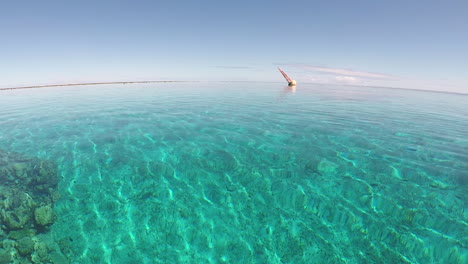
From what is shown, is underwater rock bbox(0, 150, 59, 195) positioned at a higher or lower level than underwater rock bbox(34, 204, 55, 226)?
higher

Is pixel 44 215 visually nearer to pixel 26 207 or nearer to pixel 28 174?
pixel 26 207

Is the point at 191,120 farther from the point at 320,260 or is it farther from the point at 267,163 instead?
the point at 320,260

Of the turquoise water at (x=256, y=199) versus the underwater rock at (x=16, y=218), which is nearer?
the turquoise water at (x=256, y=199)

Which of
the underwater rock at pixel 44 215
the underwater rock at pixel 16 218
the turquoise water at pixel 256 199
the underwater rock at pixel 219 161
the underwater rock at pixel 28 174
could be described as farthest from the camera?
the underwater rock at pixel 219 161

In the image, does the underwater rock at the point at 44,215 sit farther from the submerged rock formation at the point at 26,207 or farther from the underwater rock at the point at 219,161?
the underwater rock at the point at 219,161

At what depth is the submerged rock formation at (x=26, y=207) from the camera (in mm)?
5406

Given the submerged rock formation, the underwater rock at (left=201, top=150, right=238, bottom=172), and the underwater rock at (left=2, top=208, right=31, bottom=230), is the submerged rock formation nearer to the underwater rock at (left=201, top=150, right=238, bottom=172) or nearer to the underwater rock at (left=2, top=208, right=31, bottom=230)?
the underwater rock at (left=2, top=208, right=31, bottom=230)

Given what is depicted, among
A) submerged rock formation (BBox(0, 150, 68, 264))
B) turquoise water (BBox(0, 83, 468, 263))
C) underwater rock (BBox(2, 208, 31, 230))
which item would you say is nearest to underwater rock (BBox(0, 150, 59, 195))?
submerged rock formation (BBox(0, 150, 68, 264))

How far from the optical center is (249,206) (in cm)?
688

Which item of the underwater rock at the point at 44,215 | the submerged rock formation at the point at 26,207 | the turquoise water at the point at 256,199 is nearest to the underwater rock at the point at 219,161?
the turquoise water at the point at 256,199

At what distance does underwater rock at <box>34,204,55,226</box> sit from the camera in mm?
6305

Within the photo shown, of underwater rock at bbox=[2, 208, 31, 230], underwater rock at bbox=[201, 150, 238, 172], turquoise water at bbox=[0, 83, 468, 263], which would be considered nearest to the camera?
turquoise water at bbox=[0, 83, 468, 263]

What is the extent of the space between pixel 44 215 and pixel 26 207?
1.01 m

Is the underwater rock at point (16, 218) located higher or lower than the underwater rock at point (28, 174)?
lower
